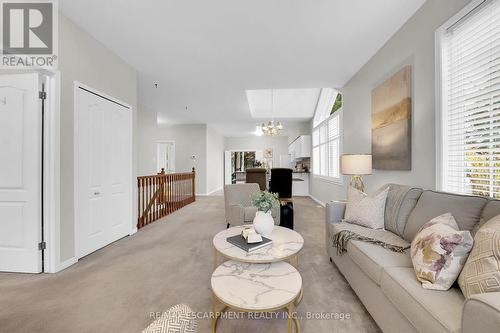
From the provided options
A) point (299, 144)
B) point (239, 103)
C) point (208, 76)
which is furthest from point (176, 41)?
point (299, 144)

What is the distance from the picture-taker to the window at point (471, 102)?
1575 millimetres

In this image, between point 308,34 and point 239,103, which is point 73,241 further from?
point 239,103

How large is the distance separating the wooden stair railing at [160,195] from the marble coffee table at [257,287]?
323cm

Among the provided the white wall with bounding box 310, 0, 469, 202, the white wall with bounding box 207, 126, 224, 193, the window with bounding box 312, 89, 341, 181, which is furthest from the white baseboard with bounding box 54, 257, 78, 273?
the white wall with bounding box 207, 126, 224, 193

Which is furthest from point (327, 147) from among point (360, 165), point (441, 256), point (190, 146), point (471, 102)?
point (190, 146)

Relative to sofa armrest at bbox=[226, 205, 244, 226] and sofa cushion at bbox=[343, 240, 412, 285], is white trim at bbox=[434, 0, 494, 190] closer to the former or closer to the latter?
sofa cushion at bbox=[343, 240, 412, 285]

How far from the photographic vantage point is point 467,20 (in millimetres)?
1746

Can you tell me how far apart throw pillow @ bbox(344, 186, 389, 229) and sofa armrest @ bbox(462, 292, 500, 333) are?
4.52 feet

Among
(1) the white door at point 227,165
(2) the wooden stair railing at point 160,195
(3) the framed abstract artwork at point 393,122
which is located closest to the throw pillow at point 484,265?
(3) the framed abstract artwork at point 393,122

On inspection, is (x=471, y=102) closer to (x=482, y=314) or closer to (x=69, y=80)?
(x=482, y=314)

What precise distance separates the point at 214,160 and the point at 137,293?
767 centimetres

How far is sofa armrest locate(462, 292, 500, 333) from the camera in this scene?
70cm

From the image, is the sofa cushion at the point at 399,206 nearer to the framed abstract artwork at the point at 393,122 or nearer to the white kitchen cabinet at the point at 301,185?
the framed abstract artwork at the point at 393,122

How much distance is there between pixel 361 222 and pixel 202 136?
6.93 meters
